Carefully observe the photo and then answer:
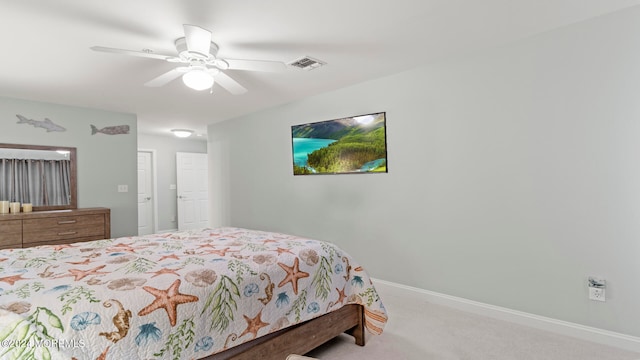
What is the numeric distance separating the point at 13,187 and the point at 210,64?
130 inches

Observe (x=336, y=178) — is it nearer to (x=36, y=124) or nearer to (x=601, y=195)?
(x=601, y=195)

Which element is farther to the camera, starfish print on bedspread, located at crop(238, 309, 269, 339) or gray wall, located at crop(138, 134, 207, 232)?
gray wall, located at crop(138, 134, 207, 232)

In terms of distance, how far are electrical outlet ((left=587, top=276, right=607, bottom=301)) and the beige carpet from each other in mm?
315

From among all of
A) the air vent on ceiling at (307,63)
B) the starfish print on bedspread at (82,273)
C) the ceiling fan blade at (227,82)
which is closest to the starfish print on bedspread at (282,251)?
the starfish print on bedspread at (82,273)

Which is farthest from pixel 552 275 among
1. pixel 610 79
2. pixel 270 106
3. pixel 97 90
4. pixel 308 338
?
pixel 97 90

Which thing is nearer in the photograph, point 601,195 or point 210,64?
point 601,195

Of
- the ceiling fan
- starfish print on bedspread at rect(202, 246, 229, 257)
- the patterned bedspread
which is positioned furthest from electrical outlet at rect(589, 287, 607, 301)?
the ceiling fan

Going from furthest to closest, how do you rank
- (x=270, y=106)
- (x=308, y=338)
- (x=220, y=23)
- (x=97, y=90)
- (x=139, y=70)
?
(x=270, y=106) < (x=97, y=90) < (x=139, y=70) < (x=220, y=23) < (x=308, y=338)

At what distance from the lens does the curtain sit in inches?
151

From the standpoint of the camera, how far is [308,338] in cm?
193

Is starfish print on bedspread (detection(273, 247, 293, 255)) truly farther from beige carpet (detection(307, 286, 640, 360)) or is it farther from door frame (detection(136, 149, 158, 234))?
door frame (detection(136, 149, 158, 234))

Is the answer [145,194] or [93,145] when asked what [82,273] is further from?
[145,194]

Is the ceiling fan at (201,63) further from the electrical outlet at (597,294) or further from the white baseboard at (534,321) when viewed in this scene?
the electrical outlet at (597,294)

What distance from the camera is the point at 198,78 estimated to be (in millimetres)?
2355
